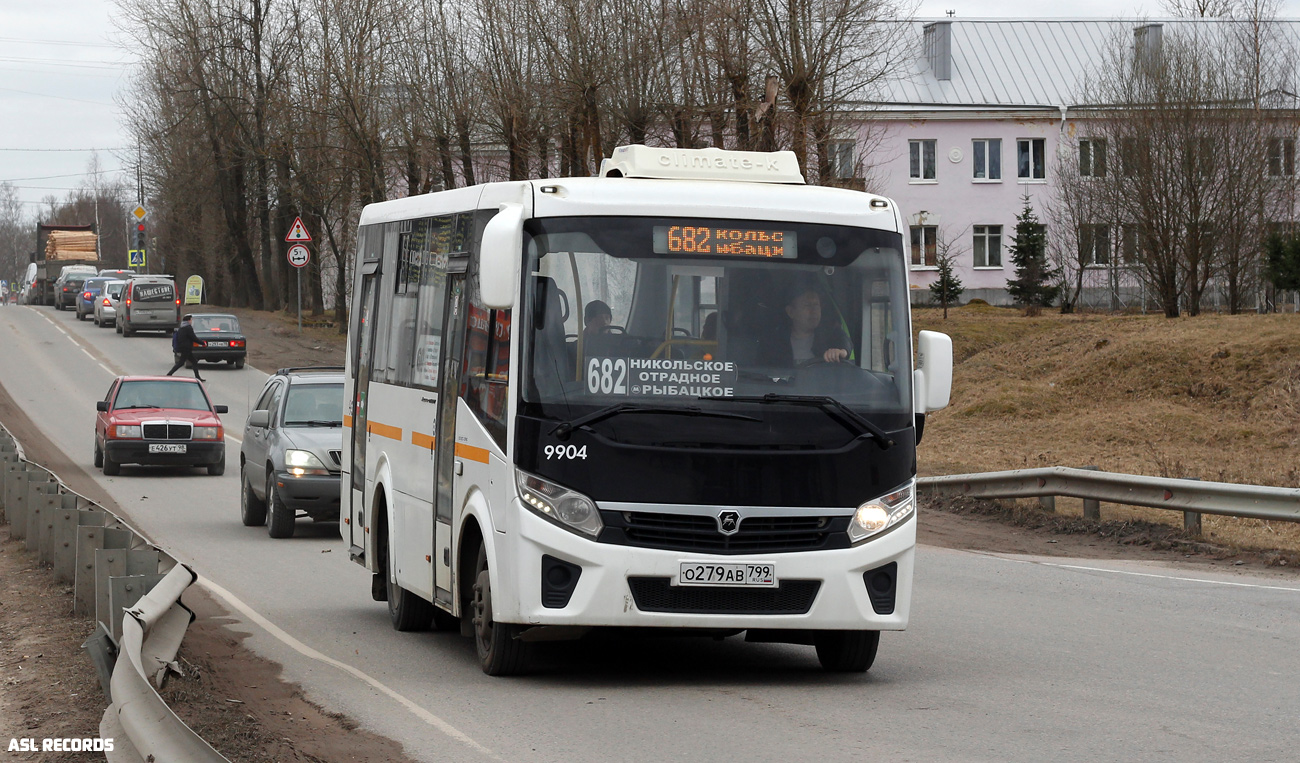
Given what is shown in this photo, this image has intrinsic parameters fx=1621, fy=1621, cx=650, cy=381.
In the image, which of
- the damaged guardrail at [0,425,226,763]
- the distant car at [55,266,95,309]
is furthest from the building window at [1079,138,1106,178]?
the distant car at [55,266,95,309]

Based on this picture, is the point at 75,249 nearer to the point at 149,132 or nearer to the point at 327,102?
the point at 149,132

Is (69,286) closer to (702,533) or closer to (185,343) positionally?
(185,343)

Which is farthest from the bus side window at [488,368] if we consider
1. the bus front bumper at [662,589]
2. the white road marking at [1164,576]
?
the white road marking at [1164,576]

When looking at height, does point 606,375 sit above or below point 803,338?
below

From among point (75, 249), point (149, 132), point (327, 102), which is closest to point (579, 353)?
point (327, 102)

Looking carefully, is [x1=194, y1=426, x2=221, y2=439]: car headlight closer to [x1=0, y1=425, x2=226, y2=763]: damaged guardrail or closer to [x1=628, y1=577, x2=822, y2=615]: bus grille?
[x1=0, y1=425, x2=226, y2=763]: damaged guardrail

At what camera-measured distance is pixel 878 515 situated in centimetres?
852

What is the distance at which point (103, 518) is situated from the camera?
1161cm

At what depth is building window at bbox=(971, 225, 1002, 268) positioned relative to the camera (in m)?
64.4

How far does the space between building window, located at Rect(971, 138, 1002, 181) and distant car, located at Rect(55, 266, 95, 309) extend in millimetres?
37381

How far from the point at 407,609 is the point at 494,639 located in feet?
7.32

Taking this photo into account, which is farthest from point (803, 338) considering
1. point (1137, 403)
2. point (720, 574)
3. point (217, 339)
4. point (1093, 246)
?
point (1093, 246)

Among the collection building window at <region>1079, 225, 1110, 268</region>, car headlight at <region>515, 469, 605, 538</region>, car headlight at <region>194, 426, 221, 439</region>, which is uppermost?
building window at <region>1079, 225, 1110, 268</region>

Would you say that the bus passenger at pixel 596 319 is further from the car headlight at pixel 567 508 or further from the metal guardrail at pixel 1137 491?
the metal guardrail at pixel 1137 491
